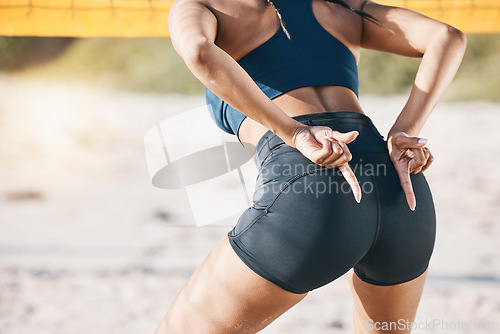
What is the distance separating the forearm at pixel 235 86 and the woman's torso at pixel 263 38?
3.5 inches

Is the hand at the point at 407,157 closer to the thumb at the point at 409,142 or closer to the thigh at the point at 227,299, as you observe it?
the thumb at the point at 409,142

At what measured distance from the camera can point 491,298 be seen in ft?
7.68

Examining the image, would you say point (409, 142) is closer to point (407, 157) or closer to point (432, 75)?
point (407, 157)

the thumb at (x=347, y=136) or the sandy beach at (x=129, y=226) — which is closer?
the thumb at (x=347, y=136)

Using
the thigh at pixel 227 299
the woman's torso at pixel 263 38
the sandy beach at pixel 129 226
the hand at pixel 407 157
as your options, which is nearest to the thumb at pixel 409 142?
the hand at pixel 407 157

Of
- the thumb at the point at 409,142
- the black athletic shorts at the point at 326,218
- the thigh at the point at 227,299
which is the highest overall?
the thumb at the point at 409,142

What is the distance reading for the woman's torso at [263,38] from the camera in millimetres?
1000

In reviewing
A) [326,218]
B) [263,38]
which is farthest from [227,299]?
[263,38]

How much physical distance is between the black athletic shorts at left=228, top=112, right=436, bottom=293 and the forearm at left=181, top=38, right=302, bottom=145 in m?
0.06

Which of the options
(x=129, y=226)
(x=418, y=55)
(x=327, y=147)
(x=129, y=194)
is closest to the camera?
(x=327, y=147)

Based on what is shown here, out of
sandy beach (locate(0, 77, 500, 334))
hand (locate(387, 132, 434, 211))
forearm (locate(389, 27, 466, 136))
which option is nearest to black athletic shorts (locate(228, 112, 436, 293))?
hand (locate(387, 132, 434, 211))

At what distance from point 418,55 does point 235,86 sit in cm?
52

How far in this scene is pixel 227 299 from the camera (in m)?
0.94

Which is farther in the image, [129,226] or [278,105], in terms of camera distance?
[129,226]
